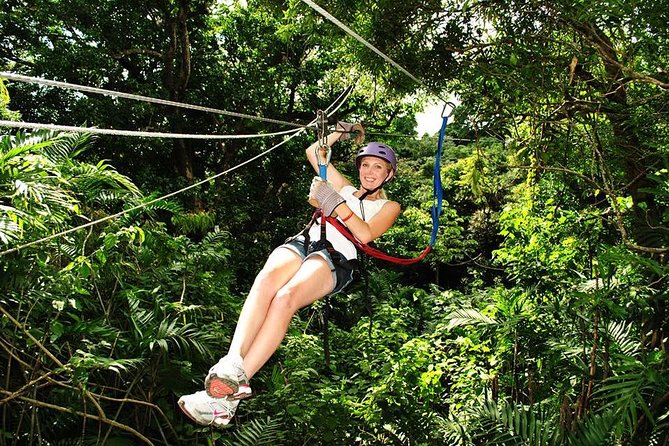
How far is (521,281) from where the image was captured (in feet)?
15.5

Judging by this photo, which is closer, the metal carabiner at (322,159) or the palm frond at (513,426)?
the metal carabiner at (322,159)

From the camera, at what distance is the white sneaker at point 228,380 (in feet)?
6.94

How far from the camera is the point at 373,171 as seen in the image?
2852 mm

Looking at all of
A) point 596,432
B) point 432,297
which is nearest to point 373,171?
point 596,432

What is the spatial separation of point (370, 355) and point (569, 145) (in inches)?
108

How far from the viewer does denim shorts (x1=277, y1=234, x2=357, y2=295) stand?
254 cm

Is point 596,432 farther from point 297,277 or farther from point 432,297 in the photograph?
point 432,297

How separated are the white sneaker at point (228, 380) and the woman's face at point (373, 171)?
3.55ft

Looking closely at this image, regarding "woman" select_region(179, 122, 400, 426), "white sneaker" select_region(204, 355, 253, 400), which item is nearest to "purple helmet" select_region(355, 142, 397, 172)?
"woman" select_region(179, 122, 400, 426)

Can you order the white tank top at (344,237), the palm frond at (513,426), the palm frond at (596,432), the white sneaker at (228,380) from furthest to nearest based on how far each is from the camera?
the palm frond at (513,426), the palm frond at (596,432), the white tank top at (344,237), the white sneaker at (228,380)

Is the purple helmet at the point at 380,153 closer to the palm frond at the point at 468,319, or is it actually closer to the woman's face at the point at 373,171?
the woman's face at the point at 373,171

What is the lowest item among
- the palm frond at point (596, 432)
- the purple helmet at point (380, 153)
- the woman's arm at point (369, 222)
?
the palm frond at point (596, 432)

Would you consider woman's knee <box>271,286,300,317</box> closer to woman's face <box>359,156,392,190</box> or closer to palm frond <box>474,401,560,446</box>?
woman's face <box>359,156,392,190</box>

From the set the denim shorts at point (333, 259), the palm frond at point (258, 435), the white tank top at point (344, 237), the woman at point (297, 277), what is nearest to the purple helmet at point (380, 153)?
the woman at point (297, 277)
